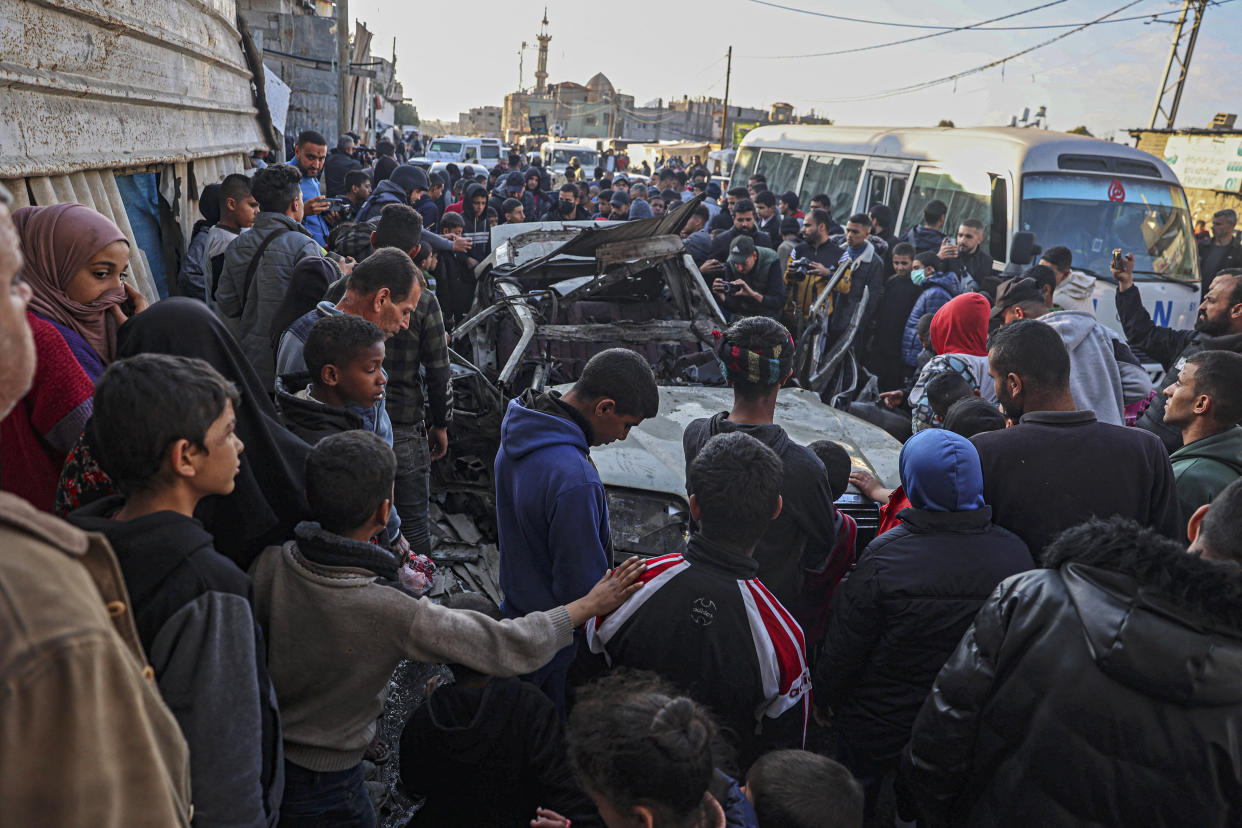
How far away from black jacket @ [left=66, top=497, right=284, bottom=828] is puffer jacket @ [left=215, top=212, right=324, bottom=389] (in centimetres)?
263

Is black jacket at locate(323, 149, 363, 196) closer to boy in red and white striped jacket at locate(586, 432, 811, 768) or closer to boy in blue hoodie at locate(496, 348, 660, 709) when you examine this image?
boy in blue hoodie at locate(496, 348, 660, 709)

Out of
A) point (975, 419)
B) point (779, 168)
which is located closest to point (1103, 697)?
point (975, 419)

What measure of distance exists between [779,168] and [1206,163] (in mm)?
10452

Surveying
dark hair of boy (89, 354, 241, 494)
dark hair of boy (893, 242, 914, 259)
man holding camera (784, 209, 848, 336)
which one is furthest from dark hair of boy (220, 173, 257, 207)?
dark hair of boy (893, 242, 914, 259)

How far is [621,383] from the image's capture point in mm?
2574

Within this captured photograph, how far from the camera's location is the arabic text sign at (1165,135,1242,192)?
1697 cm

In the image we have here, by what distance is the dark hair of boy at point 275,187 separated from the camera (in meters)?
4.20

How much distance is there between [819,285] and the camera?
759 cm

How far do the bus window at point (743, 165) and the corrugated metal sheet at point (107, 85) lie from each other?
11246 millimetres

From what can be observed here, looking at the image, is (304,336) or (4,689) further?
(304,336)

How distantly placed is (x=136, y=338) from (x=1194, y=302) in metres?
9.60

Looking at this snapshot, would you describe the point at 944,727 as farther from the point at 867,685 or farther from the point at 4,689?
the point at 4,689

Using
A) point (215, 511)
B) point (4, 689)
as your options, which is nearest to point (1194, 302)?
point (215, 511)

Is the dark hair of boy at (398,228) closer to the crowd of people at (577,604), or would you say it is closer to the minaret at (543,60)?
the crowd of people at (577,604)
